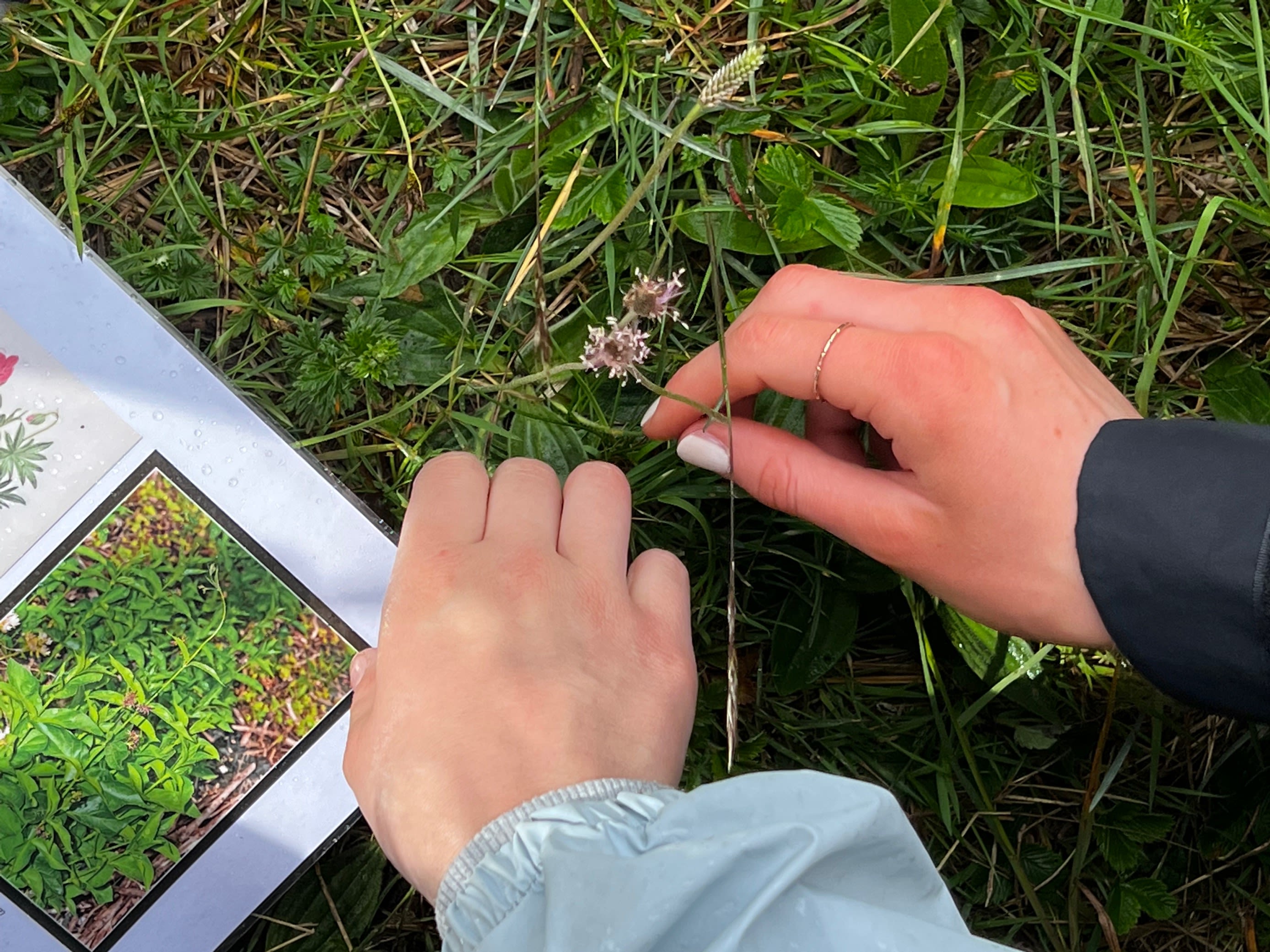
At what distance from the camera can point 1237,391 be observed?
46.8 inches

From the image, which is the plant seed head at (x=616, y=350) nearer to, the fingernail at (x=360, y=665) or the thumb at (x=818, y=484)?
the thumb at (x=818, y=484)

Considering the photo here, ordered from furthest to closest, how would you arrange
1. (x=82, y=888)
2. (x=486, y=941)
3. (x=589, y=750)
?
(x=82, y=888), (x=589, y=750), (x=486, y=941)

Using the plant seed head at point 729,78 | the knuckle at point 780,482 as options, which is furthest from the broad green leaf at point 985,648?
the plant seed head at point 729,78

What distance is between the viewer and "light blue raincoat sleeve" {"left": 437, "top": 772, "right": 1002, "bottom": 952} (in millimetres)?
690

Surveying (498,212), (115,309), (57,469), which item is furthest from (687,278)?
(57,469)

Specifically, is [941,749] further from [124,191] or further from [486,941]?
[124,191]

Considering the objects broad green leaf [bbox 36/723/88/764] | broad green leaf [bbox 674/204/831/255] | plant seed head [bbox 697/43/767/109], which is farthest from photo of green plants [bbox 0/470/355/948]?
plant seed head [bbox 697/43/767/109]

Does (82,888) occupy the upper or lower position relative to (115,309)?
lower

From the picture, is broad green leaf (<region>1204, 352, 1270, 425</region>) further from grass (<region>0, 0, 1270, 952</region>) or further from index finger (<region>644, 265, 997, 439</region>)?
index finger (<region>644, 265, 997, 439</region>)

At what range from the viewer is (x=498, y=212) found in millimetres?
1149

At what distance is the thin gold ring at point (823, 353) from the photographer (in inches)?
36.4

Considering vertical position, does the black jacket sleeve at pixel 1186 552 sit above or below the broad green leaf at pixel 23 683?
below

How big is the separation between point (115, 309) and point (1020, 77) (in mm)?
1078

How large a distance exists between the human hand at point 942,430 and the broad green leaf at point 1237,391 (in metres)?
0.26
